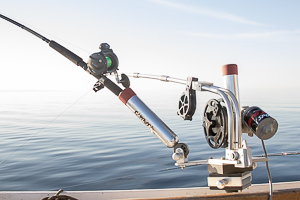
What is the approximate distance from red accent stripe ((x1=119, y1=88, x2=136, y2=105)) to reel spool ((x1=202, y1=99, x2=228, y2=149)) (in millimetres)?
713

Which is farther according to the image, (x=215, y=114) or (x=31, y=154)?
(x=31, y=154)

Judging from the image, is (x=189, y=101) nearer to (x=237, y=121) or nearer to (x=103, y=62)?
(x=237, y=121)

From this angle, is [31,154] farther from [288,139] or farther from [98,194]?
[288,139]

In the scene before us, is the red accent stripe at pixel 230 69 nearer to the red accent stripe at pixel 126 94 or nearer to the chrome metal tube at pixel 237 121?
the chrome metal tube at pixel 237 121

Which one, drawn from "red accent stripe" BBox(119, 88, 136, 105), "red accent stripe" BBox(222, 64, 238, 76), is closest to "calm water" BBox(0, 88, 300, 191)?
"red accent stripe" BBox(119, 88, 136, 105)

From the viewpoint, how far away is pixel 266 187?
3.49 meters

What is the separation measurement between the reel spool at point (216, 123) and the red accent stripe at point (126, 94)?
71 centimetres

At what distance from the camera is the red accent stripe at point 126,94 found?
113 inches

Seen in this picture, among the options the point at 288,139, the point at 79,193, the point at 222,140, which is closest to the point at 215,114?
the point at 222,140

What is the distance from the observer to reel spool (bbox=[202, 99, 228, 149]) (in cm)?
229

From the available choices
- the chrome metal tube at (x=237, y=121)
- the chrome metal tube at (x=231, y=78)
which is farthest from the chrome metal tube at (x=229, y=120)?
the chrome metal tube at (x=231, y=78)

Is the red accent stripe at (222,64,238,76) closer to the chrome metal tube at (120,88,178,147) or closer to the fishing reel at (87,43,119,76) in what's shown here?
the chrome metal tube at (120,88,178,147)

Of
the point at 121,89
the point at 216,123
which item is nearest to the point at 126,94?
the point at 121,89

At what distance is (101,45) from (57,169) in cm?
476
